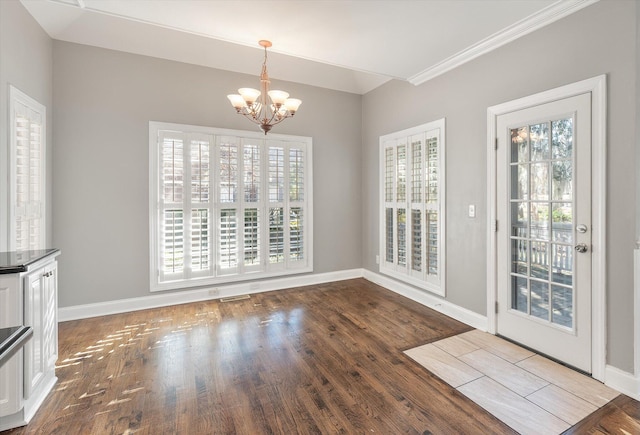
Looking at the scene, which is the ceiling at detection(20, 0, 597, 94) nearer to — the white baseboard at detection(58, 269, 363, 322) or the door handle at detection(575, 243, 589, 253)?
the door handle at detection(575, 243, 589, 253)

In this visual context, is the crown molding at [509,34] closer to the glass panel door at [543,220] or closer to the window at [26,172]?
the glass panel door at [543,220]

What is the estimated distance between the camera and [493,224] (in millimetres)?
3156

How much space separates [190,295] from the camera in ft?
13.5

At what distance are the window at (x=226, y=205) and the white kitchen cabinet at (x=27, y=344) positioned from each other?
1.72 meters

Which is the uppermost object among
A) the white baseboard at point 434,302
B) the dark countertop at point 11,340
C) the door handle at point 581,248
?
the door handle at point 581,248

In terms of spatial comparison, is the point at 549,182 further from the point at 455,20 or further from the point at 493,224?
the point at 455,20

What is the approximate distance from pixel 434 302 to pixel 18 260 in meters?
3.99

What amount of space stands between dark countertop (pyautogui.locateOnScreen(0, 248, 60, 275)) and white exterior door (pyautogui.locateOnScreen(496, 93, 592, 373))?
3884 millimetres

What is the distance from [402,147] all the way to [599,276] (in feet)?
8.80

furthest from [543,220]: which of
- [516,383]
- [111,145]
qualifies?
[111,145]

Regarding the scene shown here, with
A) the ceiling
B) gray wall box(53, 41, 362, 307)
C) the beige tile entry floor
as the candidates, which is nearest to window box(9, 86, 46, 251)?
gray wall box(53, 41, 362, 307)

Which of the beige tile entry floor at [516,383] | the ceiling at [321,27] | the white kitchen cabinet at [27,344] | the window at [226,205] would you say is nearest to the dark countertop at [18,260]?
the white kitchen cabinet at [27,344]

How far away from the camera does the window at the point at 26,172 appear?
2.65 m

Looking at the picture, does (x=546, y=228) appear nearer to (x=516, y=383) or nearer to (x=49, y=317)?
(x=516, y=383)
